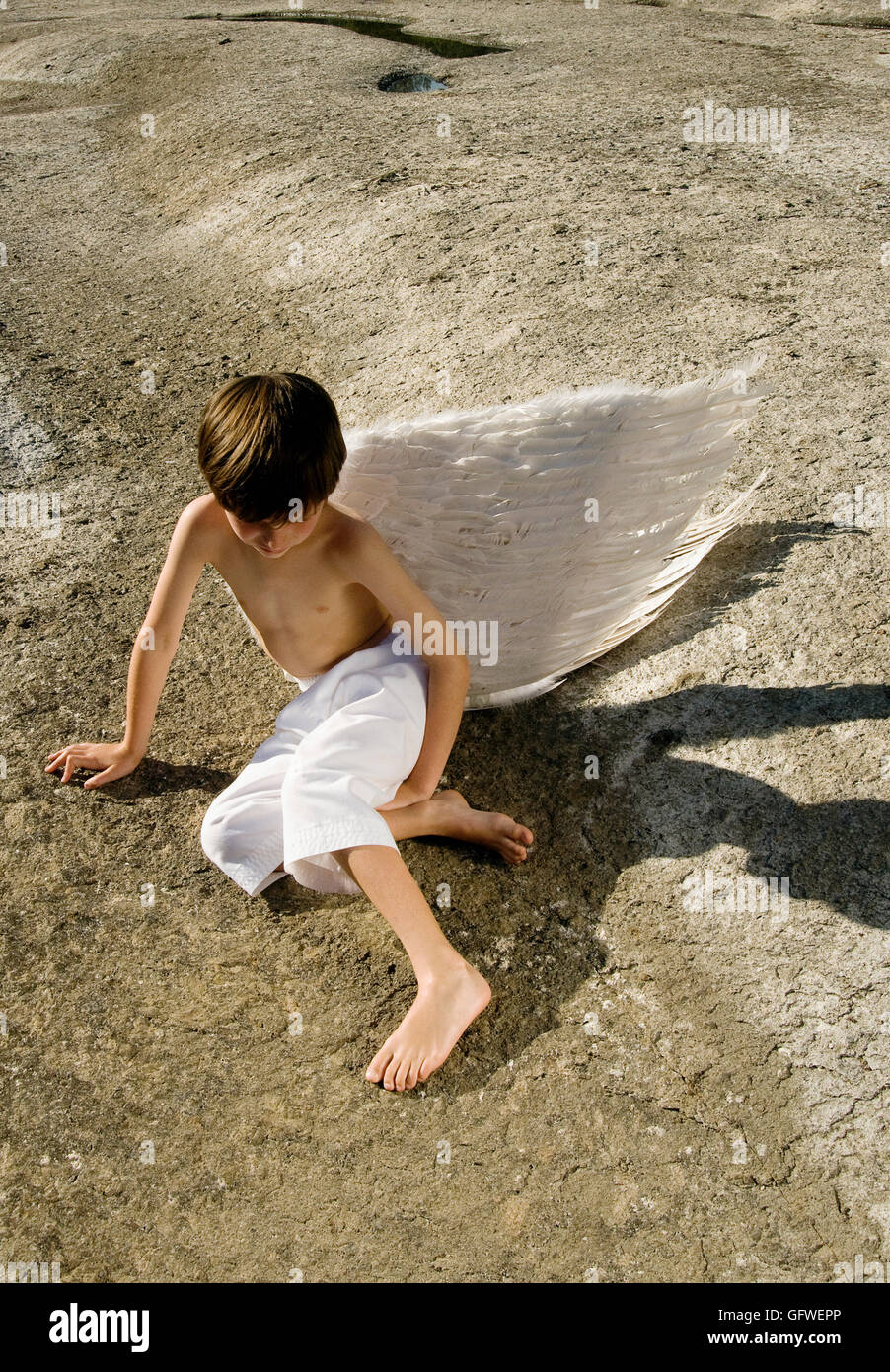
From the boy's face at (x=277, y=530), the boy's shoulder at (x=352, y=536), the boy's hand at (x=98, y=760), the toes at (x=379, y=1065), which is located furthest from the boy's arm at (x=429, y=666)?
the boy's hand at (x=98, y=760)

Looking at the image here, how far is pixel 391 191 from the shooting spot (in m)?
5.02

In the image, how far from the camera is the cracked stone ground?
1.89 metres

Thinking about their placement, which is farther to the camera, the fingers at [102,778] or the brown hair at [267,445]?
the fingers at [102,778]

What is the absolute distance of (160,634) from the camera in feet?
8.01

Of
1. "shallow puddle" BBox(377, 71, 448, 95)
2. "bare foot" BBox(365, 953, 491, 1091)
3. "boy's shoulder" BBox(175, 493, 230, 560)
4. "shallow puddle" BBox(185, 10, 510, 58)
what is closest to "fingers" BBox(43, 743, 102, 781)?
"boy's shoulder" BBox(175, 493, 230, 560)

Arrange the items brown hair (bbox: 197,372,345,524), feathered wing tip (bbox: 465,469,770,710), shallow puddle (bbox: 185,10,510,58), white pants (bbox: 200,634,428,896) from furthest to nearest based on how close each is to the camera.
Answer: shallow puddle (bbox: 185,10,510,58), feathered wing tip (bbox: 465,469,770,710), white pants (bbox: 200,634,428,896), brown hair (bbox: 197,372,345,524)

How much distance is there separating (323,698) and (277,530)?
0.42m

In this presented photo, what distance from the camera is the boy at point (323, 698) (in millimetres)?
2066

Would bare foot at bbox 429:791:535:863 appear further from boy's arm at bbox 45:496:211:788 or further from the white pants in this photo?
boy's arm at bbox 45:496:211:788

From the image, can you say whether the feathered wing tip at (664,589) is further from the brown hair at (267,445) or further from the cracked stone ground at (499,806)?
the brown hair at (267,445)

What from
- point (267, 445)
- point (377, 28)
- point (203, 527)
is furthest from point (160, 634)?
point (377, 28)

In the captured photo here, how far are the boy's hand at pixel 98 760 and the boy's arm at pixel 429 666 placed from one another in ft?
2.22

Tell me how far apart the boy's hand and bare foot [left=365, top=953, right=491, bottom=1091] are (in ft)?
3.09

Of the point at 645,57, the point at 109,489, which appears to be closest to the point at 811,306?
the point at 109,489
